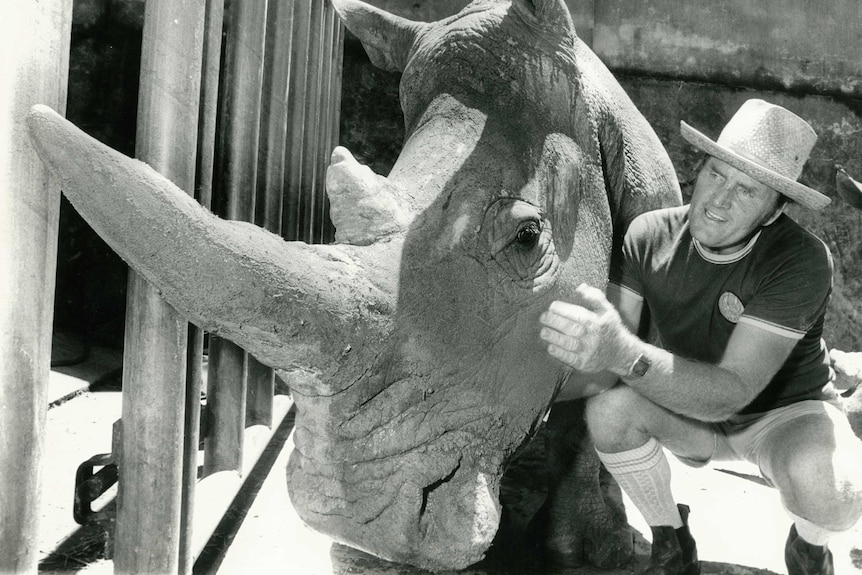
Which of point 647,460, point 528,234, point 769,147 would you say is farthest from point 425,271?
point 769,147

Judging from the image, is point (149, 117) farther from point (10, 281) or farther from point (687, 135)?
point (687, 135)

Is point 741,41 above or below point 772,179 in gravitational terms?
above

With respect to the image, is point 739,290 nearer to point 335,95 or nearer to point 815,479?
point 815,479

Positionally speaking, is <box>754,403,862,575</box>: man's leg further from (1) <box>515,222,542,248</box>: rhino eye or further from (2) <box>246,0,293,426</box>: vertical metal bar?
(2) <box>246,0,293,426</box>: vertical metal bar

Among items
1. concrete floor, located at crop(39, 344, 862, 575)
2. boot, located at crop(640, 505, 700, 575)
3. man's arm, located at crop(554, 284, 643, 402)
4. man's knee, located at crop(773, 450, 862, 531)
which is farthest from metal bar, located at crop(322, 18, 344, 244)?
man's knee, located at crop(773, 450, 862, 531)

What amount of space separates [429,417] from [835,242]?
6276 mm

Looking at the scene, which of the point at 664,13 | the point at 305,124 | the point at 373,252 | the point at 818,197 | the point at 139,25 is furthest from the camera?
the point at 664,13

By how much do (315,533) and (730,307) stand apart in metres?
1.60

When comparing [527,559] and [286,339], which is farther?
[527,559]

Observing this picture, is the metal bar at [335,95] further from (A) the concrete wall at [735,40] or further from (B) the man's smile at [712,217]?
(B) the man's smile at [712,217]

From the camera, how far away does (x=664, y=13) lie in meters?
6.64

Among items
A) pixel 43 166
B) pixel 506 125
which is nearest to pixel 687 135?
pixel 506 125

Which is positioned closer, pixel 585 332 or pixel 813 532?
pixel 585 332

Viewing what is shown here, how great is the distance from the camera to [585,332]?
204 cm
